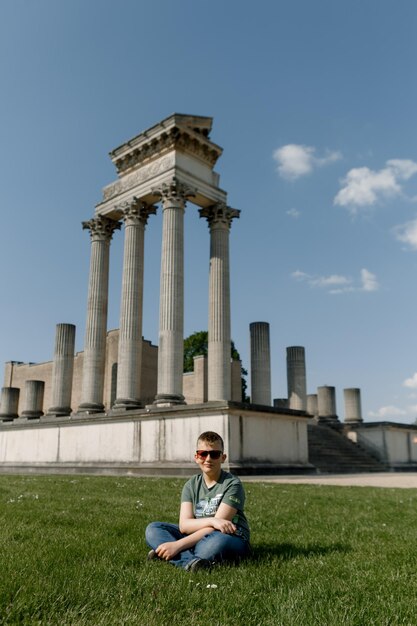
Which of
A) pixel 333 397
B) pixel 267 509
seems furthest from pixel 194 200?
pixel 267 509

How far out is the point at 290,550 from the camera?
5.93 m

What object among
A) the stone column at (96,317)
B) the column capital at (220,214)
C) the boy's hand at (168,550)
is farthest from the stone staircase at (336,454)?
the boy's hand at (168,550)

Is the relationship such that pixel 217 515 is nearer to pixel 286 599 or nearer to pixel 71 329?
pixel 286 599

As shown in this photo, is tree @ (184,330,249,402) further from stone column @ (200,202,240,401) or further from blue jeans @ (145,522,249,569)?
blue jeans @ (145,522,249,569)

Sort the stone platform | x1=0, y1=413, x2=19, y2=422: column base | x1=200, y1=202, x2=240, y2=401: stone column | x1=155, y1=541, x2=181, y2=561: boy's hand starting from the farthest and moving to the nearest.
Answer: x1=0, y1=413, x2=19, y2=422: column base, x1=200, y1=202, x2=240, y2=401: stone column, the stone platform, x1=155, y1=541, x2=181, y2=561: boy's hand

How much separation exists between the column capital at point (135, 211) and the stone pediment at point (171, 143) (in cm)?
231

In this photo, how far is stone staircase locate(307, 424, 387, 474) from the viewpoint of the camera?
28.0 meters

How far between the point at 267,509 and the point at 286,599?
6051 mm

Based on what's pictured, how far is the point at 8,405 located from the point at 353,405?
24.0 metres

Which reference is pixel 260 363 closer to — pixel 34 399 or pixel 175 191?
pixel 175 191

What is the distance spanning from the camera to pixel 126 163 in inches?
1303

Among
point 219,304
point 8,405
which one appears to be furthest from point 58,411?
point 219,304

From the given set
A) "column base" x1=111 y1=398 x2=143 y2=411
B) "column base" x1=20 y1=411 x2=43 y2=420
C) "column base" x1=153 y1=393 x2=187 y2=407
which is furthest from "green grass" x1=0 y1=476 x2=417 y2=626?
"column base" x1=20 y1=411 x2=43 y2=420

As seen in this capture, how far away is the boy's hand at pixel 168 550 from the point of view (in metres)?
5.12
